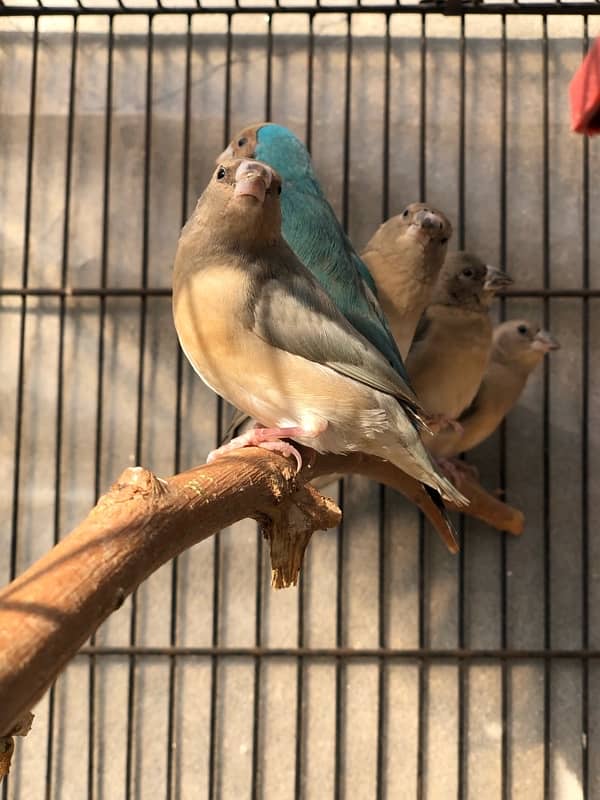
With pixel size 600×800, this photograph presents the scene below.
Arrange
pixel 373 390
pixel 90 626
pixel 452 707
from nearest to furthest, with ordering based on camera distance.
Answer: pixel 90 626 → pixel 373 390 → pixel 452 707

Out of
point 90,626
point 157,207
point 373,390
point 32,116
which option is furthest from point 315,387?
point 32,116

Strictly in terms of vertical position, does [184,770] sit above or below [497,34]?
below

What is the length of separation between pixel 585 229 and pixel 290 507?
4.27ft

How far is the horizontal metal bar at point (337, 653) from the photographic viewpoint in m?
2.19

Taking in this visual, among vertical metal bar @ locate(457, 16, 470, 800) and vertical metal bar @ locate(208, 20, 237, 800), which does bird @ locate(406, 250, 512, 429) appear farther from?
vertical metal bar @ locate(208, 20, 237, 800)

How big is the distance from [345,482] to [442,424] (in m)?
0.39

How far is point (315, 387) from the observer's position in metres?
1.35

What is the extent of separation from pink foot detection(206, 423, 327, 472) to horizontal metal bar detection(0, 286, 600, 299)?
0.97 meters

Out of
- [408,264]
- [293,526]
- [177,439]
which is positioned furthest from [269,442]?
[177,439]

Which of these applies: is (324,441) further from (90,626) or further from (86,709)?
(86,709)

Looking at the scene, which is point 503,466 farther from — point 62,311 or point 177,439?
point 62,311

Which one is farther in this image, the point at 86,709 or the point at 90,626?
the point at 86,709

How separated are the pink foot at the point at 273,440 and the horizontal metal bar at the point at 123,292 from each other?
0.97m

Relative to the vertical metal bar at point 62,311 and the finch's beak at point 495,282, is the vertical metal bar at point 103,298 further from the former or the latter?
the finch's beak at point 495,282
